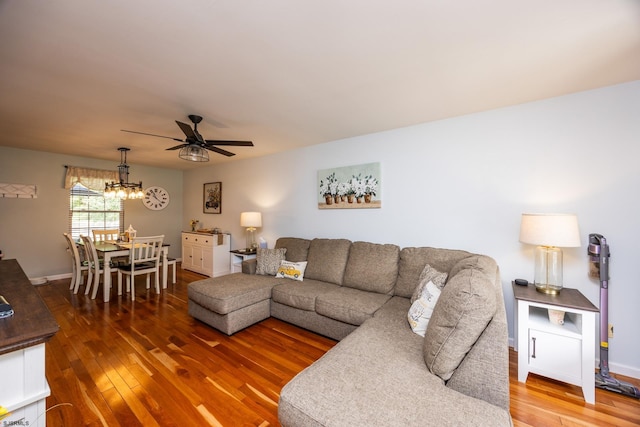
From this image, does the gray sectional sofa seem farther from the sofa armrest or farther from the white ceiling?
the white ceiling

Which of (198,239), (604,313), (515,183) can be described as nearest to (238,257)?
(198,239)

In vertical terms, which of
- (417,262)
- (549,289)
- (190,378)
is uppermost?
(417,262)

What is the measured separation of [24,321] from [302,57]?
1.96 m

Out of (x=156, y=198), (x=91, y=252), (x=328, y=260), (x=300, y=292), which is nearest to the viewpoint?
(x=300, y=292)

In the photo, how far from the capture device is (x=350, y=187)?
3.43m

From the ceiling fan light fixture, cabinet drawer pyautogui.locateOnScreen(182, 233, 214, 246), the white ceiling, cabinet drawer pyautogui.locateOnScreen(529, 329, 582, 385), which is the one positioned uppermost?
the white ceiling

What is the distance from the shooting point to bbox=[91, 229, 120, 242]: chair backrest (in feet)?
14.7

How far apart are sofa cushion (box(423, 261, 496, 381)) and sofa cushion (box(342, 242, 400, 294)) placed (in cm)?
132

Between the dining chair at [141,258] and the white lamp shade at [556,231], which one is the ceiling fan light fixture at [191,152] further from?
the white lamp shade at [556,231]

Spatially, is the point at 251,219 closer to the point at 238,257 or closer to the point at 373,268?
the point at 238,257

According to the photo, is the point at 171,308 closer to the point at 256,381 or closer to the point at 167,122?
the point at 256,381

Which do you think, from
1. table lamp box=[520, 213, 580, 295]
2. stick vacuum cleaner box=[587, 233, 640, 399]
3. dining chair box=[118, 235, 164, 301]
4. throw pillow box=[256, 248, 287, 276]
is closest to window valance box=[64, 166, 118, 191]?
dining chair box=[118, 235, 164, 301]

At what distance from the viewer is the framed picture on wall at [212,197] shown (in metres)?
5.34

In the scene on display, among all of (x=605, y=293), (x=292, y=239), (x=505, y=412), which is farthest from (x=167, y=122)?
(x=605, y=293)
